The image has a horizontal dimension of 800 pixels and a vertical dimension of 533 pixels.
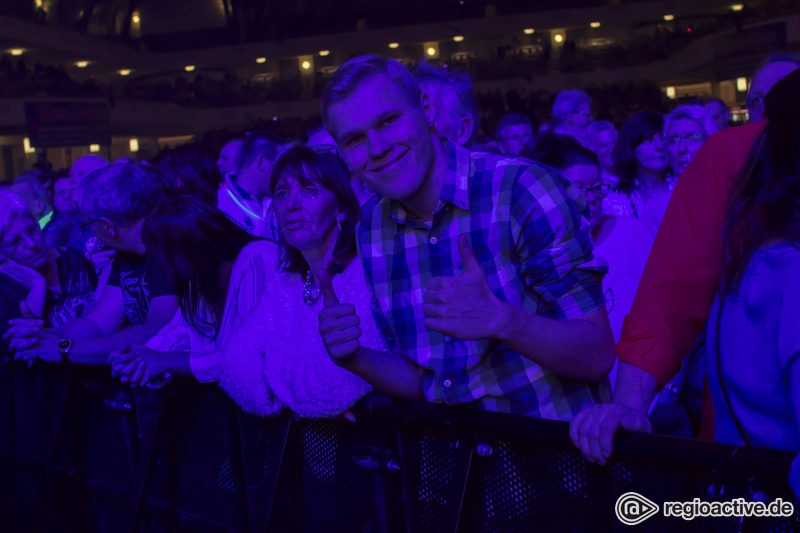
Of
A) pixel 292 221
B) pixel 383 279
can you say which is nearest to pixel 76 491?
pixel 292 221

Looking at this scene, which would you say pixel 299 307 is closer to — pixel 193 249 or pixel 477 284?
pixel 193 249

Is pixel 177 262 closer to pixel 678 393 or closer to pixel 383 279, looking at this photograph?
pixel 383 279

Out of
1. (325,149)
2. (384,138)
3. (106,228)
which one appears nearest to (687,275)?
(384,138)

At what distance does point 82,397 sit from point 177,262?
0.81 meters

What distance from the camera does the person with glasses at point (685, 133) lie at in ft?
12.6

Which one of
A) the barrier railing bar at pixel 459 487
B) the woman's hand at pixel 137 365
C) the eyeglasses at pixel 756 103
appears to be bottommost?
the barrier railing bar at pixel 459 487

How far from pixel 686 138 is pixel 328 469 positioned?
8.53ft

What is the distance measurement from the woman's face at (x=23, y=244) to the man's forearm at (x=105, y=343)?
3.36 ft

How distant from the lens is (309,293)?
Answer: 2.19m

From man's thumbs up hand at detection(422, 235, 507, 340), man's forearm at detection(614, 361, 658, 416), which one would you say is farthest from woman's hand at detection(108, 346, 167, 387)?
man's forearm at detection(614, 361, 658, 416)

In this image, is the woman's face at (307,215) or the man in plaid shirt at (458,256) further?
the woman's face at (307,215)

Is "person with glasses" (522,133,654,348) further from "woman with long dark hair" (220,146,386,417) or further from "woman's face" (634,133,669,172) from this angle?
"woman's face" (634,133,669,172)

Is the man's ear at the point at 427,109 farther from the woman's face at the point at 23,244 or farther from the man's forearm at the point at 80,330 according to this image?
the woman's face at the point at 23,244

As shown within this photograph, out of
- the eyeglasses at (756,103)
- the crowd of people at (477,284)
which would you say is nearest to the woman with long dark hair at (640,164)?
the eyeglasses at (756,103)
